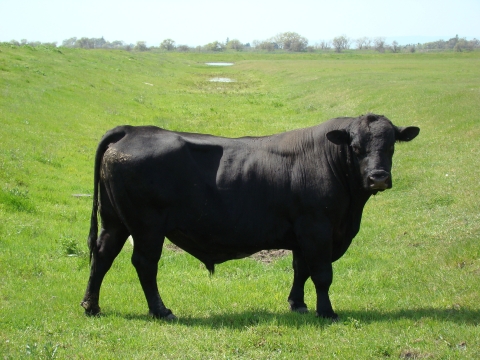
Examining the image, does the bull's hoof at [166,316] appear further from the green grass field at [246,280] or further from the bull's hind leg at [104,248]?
the bull's hind leg at [104,248]

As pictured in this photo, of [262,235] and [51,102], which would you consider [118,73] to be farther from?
[262,235]

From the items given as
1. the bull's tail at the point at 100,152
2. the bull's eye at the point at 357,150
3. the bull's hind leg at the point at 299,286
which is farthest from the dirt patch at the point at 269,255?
the bull's eye at the point at 357,150

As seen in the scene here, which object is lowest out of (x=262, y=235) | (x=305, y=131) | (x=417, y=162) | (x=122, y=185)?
(x=417, y=162)

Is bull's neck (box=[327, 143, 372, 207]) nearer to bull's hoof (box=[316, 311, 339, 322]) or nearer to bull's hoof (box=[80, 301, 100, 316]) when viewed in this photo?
bull's hoof (box=[316, 311, 339, 322])

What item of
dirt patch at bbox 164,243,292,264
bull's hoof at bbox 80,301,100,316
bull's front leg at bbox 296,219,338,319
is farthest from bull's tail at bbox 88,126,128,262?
dirt patch at bbox 164,243,292,264

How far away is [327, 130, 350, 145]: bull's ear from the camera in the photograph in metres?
7.66

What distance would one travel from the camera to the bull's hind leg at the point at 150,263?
24.9ft

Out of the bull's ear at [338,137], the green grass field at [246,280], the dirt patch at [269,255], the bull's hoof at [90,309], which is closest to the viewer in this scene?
the green grass field at [246,280]

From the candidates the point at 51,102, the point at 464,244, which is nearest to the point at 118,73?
the point at 51,102

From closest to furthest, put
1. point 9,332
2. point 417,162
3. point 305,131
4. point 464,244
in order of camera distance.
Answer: point 9,332, point 305,131, point 464,244, point 417,162

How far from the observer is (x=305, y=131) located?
8273 millimetres

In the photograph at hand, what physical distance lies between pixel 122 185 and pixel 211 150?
3.97 ft

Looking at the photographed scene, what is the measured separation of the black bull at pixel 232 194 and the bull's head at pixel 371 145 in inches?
0.5

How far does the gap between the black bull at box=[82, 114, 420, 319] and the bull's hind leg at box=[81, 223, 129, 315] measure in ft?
0.04
